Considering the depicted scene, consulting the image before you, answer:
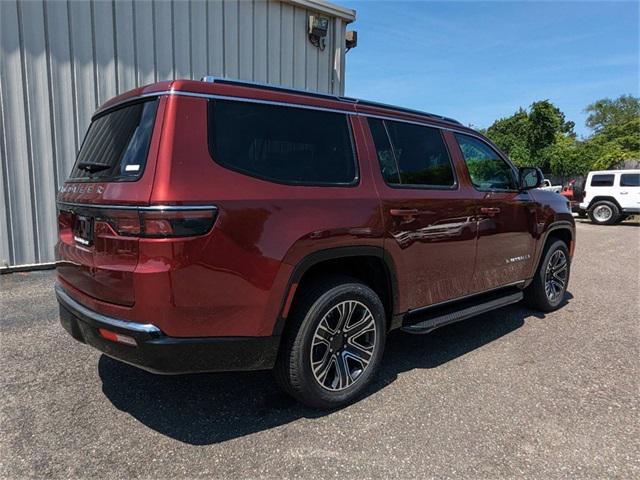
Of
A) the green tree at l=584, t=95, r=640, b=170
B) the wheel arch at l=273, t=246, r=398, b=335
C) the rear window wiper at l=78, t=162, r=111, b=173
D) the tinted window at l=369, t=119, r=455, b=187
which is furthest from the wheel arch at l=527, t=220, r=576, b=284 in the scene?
the green tree at l=584, t=95, r=640, b=170

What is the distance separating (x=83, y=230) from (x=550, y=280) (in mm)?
4744

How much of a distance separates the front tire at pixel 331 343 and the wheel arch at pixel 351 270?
102 millimetres

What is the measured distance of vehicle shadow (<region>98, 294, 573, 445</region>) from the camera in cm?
282

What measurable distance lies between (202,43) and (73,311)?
6.31 m

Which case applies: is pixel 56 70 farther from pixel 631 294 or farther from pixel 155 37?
pixel 631 294

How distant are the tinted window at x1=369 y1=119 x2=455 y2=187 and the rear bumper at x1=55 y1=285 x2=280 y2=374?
4.94 ft

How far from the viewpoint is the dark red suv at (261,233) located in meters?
2.34

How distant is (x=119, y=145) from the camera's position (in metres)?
2.68

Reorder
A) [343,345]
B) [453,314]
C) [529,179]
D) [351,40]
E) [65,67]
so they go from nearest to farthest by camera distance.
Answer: [343,345] < [453,314] < [529,179] < [65,67] < [351,40]

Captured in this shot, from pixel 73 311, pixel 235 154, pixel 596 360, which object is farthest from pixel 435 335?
pixel 73 311

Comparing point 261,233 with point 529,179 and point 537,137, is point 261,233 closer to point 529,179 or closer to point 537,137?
point 529,179

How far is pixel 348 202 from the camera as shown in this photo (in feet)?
9.69

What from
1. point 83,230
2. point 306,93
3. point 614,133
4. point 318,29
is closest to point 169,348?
point 83,230

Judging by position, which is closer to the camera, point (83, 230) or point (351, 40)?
point (83, 230)
